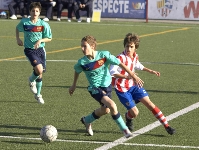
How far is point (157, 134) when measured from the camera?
372 inches

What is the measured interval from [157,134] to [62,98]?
366cm

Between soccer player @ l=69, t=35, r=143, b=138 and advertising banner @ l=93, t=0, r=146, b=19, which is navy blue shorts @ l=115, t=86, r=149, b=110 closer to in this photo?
soccer player @ l=69, t=35, r=143, b=138

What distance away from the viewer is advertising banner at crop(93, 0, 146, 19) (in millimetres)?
40938

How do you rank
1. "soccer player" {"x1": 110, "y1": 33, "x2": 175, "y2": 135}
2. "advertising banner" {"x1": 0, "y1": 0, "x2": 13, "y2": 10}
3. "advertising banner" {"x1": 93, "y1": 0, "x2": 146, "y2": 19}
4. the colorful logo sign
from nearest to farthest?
1. "soccer player" {"x1": 110, "y1": 33, "x2": 175, "y2": 135}
2. the colorful logo sign
3. "advertising banner" {"x1": 93, "y1": 0, "x2": 146, "y2": 19}
4. "advertising banner" {"x1": 0, "y1": 0, "x2": 13, "y2": 10}

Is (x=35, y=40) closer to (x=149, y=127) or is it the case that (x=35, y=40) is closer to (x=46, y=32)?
(x=46, y=32)

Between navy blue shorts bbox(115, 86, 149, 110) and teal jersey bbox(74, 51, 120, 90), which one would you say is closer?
teal jersey bbox(74, 51, 120, 90)

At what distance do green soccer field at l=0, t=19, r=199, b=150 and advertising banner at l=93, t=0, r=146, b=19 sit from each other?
Answer: 16.1 meters

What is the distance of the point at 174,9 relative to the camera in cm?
4025

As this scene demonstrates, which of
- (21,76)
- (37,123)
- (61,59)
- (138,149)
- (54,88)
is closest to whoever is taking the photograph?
(138,149)

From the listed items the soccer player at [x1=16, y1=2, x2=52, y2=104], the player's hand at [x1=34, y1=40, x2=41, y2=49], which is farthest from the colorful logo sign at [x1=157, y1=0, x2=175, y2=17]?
the player's hand at [x1=34, y1=40, x2=41, y2=49]

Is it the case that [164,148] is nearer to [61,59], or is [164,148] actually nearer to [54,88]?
[54,88]

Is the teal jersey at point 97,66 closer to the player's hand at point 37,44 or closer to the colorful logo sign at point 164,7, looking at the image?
the player's hand at point 37,44

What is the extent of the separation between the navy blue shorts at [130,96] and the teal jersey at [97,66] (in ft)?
1.79

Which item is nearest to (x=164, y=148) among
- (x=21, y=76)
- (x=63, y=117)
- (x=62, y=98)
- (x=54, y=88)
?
(x=63, y=117)
